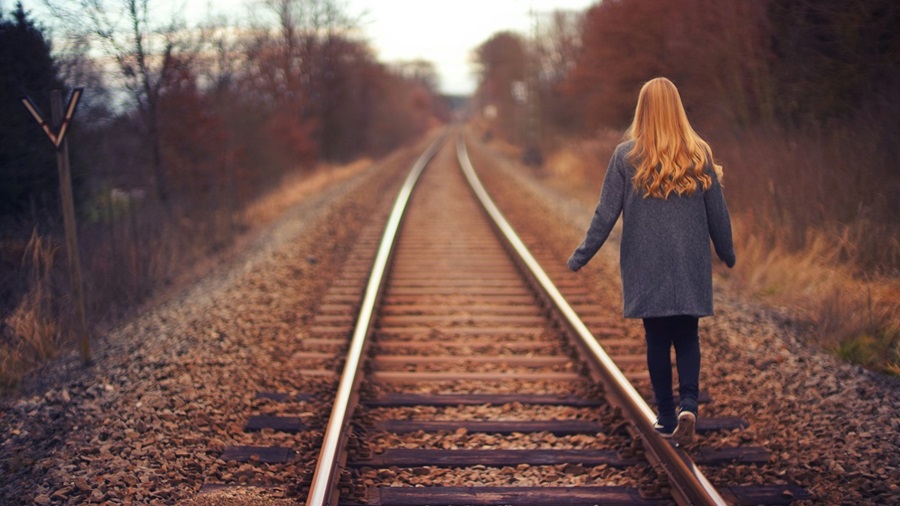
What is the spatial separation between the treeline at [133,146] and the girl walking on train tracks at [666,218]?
14.9 ft

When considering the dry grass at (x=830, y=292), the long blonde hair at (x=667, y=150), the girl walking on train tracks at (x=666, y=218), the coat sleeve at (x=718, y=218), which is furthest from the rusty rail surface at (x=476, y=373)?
the dry grass at (x=830, y=292)

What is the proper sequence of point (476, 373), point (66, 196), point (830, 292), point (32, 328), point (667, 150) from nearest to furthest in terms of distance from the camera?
point (667, 150), point (476, 373), point (66, 196), point (32, 328), point (830, 292)

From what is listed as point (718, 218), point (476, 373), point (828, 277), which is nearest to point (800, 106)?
point (828, 277)

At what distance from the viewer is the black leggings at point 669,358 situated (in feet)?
13.0

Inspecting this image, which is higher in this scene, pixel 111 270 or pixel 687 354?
pixel 111 270

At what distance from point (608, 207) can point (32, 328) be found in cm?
471

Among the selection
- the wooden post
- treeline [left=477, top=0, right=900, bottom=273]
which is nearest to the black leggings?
treeline [left=477, top=0, right=900, bottom=273]

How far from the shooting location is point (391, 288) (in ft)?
26.0

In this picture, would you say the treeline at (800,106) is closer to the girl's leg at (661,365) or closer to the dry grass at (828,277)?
the dry grass at (828,277)

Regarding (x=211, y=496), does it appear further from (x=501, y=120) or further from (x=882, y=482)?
(x=501, y=120)

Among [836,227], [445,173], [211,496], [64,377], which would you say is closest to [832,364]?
[836,227]

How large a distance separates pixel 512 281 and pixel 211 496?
5.04 metres

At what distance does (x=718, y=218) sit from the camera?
3773mm

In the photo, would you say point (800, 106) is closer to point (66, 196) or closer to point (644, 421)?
point (644, 421)
